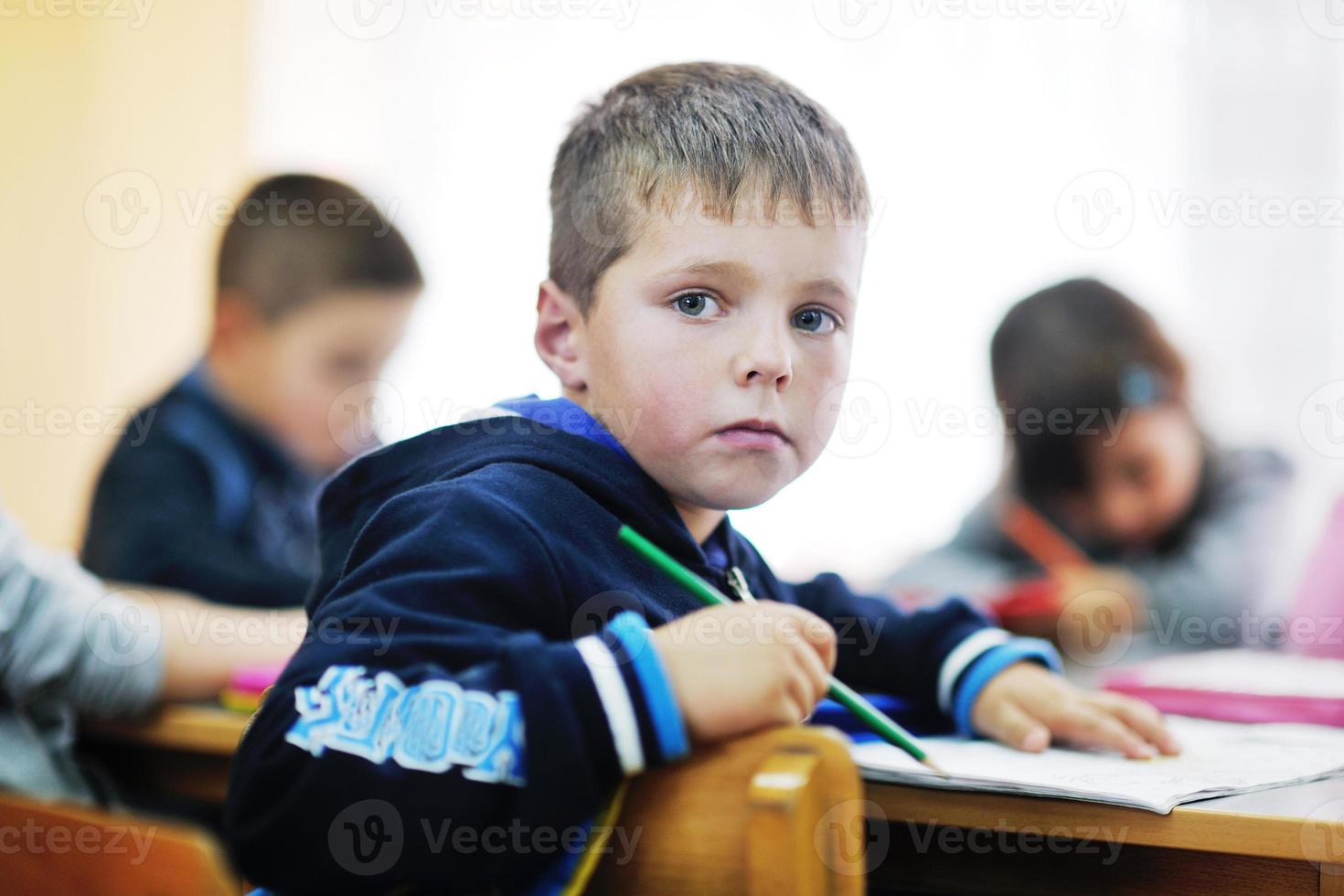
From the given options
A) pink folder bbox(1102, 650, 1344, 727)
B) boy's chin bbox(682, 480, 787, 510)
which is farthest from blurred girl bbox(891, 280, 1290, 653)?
boy's chin bbox(682, 480, 787, 510)

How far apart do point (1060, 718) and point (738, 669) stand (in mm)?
376

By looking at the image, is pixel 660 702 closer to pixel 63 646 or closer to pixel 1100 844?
pixel 1100 844

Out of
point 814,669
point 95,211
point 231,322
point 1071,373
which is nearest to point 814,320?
point 814,669

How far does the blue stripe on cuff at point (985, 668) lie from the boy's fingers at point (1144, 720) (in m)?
0.08

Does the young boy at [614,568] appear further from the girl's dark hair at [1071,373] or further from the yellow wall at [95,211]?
the yellow wall at [95,211]

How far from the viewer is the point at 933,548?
7.22 feet

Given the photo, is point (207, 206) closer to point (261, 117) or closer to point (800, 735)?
point (261, 117)

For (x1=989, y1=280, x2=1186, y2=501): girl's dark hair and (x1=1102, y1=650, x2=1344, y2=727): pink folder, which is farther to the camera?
(x1=989, y1=280, x2=1186, y2=501): girl's dark hair

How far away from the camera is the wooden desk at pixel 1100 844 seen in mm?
657

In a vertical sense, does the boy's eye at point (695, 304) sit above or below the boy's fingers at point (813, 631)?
above

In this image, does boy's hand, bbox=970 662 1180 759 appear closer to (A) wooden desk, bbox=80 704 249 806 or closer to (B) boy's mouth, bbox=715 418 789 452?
(B) boy's mouth, bbox=715 418 789 452

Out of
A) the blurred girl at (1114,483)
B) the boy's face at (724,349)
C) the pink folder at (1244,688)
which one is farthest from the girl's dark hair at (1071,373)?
the boy's face at (724,349)

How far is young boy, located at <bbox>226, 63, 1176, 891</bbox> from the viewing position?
602 mm

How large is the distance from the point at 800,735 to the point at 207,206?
11.7 feet
